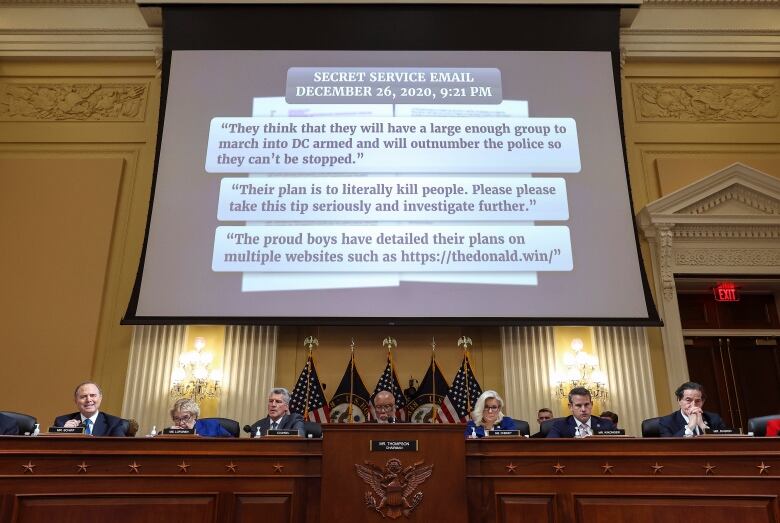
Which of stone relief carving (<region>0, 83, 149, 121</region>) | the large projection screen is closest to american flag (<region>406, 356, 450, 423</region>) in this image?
the large projection screen

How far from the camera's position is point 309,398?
5746 mm

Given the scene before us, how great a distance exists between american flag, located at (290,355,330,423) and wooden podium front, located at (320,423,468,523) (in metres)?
2.80

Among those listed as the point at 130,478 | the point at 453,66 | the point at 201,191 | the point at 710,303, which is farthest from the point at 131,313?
the point at 710,303

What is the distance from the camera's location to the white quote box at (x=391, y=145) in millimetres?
6090

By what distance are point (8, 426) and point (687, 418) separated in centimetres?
390

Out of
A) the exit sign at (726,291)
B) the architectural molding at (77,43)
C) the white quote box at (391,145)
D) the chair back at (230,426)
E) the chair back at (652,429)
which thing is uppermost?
the architectural molding at (77,43)

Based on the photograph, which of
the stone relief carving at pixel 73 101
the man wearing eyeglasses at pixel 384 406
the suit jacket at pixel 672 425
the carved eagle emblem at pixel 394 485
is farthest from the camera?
the stone relief carving at pixel 73 101

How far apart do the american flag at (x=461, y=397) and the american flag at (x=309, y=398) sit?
41.6 inches

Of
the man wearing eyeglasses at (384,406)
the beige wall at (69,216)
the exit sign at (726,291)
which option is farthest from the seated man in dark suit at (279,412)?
the exit sign at (726,291)

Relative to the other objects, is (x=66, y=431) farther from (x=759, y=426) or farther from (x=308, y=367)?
(x=759, y=426)

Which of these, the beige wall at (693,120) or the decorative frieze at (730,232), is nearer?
the decorative frieze at (730,232)

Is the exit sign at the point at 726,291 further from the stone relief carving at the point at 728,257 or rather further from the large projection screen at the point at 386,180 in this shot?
the large projection screen at the point at 386,180

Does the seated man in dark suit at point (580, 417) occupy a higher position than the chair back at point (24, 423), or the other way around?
the seated man in dark suit at point (580, 417)

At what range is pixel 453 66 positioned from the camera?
21.7 ft
